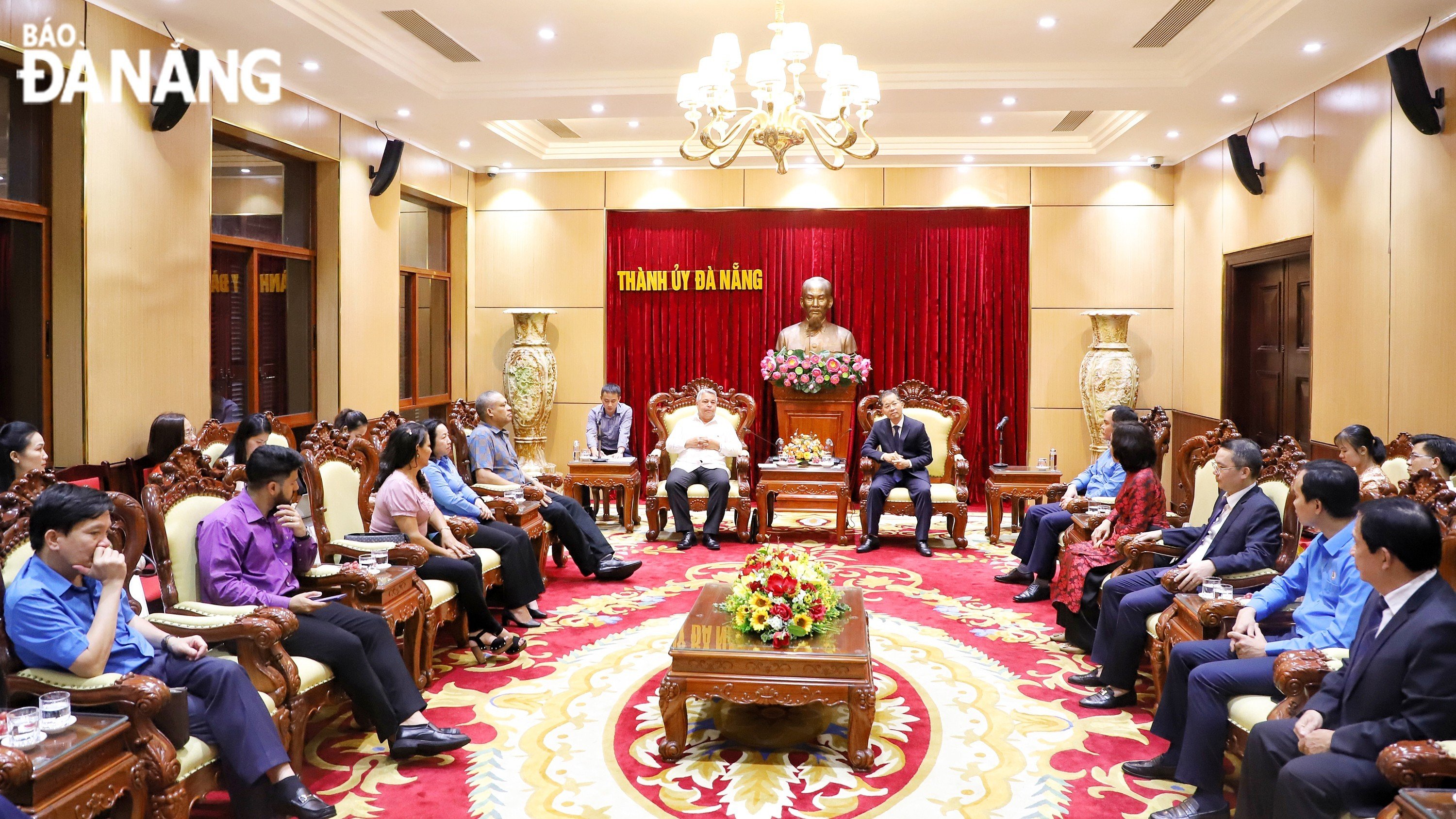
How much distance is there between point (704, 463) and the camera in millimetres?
8023

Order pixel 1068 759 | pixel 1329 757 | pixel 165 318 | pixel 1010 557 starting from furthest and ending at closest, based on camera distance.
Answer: pixel 1010 557 → pixel 165 318 → pixel 1068 759 → pixel 1329 757

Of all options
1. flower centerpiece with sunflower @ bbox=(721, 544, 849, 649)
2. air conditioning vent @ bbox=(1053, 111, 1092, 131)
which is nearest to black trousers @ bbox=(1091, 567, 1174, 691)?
flower centerpiece with sunflower @ bbox=(721, 544, 849, 649)

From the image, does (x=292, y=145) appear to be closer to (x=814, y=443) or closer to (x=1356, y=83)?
(x=814, y=443)

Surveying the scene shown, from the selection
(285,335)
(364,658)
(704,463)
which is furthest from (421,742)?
(285,335)

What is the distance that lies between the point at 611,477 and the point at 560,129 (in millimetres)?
3214

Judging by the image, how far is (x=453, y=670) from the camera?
4770 mm

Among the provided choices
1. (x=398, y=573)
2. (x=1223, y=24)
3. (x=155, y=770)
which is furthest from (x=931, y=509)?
(x=155, y=770)

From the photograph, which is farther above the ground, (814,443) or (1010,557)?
(814,443)

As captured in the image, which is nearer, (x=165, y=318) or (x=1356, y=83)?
(x=165, y=318)

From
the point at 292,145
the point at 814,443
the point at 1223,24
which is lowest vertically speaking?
the point at 814,443

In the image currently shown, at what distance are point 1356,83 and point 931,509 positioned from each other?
390cm

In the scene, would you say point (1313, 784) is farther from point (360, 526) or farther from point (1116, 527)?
point (360, 526)

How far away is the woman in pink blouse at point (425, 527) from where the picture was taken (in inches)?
188

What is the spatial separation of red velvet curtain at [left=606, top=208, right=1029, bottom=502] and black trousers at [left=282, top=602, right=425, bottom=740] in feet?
20.8
